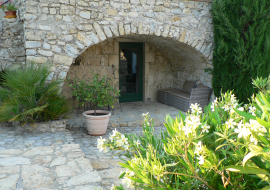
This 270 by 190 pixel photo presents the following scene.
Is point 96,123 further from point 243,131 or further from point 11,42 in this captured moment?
point 243,131

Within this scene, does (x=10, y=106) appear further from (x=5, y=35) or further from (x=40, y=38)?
(x=5, y=35)

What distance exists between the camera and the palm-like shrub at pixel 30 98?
419 cm

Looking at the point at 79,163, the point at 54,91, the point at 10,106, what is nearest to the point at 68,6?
the point at 54,91

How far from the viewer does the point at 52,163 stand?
3.01m

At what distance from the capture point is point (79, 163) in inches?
119

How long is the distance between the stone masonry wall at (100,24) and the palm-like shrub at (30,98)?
511mm

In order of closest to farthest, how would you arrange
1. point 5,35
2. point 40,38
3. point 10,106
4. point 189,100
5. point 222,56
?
point 10,106 → point 40,38 → point 5,35 → point 222,56 → point 189,100

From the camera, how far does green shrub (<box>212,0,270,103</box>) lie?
5.67 metres

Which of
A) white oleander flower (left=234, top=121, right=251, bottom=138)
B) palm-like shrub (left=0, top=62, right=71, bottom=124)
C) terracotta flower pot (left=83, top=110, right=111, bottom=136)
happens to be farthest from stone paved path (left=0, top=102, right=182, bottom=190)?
white oleander flower (left=234, top=121, right=251, bottom=138)

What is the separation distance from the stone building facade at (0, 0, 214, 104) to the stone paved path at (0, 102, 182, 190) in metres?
1.41

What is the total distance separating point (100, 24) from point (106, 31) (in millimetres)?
176

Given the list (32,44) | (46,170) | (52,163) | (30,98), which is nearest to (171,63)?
(32,44)

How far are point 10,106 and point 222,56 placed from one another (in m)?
4.51

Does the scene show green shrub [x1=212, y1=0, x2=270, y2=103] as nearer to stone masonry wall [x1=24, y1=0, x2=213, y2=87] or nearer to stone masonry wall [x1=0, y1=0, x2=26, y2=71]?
stone masonry wall [x1=24, y1=0, x2=213, y2=87]
